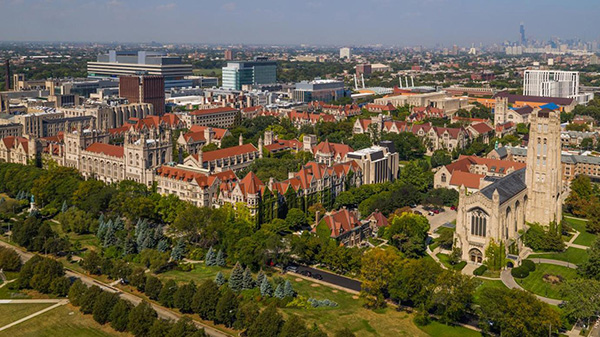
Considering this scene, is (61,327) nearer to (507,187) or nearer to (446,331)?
(446,331)

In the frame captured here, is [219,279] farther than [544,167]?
No

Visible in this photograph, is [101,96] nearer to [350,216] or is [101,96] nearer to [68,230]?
[68,230]

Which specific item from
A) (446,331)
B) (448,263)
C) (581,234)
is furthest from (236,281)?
(581,234)

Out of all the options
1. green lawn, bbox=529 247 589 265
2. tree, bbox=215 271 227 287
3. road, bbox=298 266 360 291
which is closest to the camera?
tree, bbox=215 271 227 287

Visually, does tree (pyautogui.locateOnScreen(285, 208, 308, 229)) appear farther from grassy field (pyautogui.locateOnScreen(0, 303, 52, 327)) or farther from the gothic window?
grassy field (pyautogui.locateOnScreen(0, 303, 52, 327))

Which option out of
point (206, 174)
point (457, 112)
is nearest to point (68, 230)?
point (206, 174)

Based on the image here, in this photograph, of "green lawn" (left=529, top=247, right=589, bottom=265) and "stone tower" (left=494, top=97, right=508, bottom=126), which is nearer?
"green lawn" (left=529, top=247, right=589, bottom=265)

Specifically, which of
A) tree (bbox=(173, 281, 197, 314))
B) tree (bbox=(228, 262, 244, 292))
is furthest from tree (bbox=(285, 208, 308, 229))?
tree (bbox=(173, 281, 197, 314))
